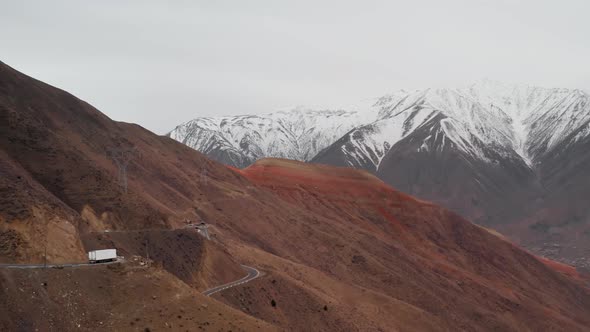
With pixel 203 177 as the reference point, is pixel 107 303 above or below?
below

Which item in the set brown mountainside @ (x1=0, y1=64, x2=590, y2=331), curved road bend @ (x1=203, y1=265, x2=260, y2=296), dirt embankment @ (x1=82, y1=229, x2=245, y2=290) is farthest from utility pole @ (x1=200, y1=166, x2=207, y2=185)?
dirt embankment @ (x1=82, y1=229, x2=245, y2=290)

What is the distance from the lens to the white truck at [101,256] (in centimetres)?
4572

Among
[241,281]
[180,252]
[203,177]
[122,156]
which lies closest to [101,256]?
[180,252]

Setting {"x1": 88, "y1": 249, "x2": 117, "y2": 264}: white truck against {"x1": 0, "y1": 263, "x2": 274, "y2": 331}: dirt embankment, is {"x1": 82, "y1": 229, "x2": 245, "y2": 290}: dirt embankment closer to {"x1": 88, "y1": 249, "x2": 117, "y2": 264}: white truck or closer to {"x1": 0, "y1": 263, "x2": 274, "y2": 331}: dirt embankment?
{"x1": 88, "y1": 249, "x2": 117, "y2": 264}: white truck

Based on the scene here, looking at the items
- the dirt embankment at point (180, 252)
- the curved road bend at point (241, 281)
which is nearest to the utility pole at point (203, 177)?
the curved road bend at point (241, 281)

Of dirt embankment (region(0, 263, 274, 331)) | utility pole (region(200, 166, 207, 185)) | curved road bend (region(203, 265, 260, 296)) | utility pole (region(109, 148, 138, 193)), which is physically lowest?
curved road bend (region(203, 265, 260, 296))

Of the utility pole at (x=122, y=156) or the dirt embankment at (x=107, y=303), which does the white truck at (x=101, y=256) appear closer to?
the dirt embankment at (x=107, y=303)

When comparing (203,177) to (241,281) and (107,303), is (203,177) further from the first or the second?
(107,303)

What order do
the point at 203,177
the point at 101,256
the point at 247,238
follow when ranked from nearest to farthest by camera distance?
the point at 101,256 < the point at 247,238 < the point at 203,177

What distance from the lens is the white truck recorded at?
45.7 metres

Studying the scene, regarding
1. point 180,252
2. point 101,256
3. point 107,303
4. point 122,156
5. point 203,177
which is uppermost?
point 122,156

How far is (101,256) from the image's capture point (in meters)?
46.0

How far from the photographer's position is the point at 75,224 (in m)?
49.8

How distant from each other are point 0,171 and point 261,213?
5834cm
